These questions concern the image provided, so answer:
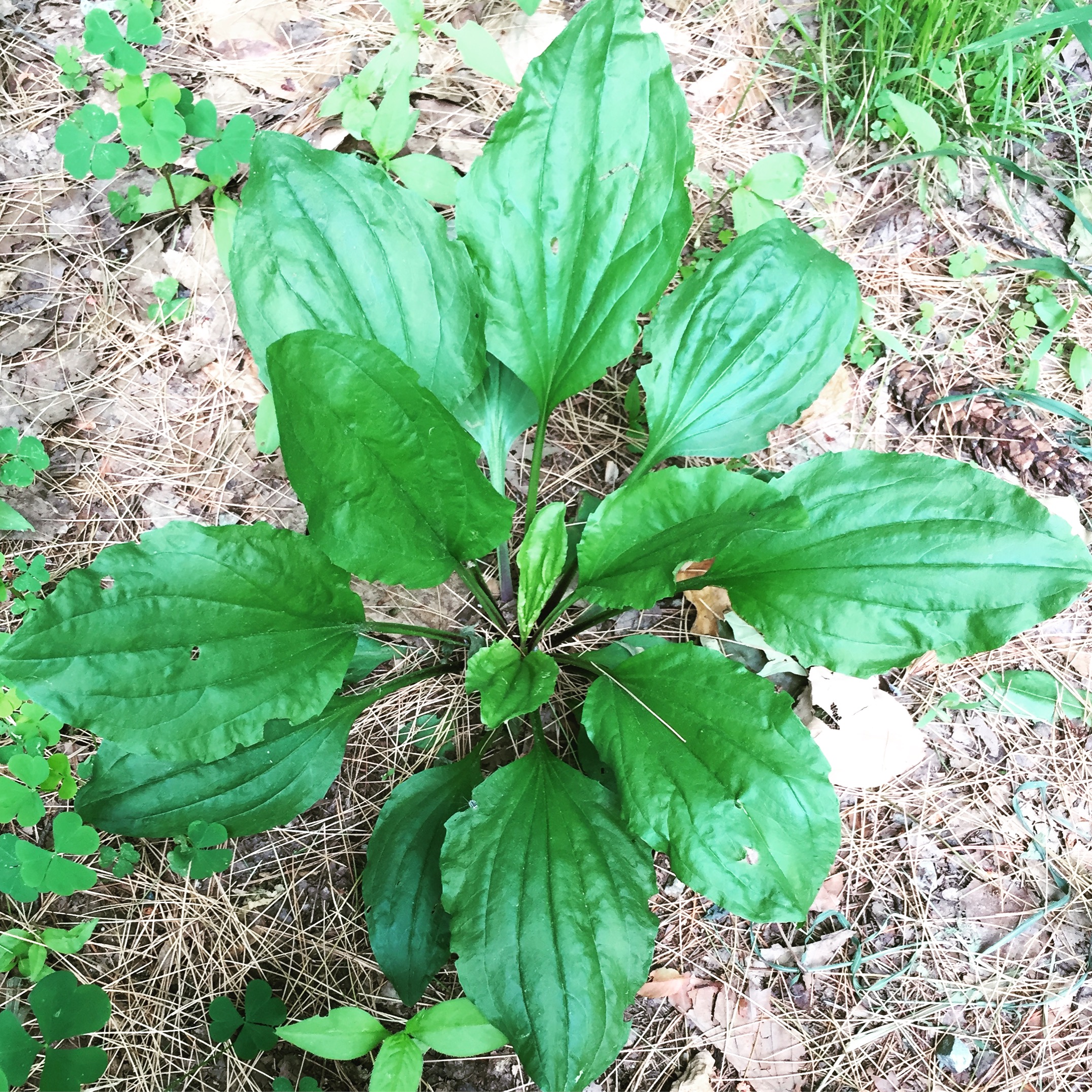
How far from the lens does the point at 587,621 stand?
1.72 meters

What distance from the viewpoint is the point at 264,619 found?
136 cm

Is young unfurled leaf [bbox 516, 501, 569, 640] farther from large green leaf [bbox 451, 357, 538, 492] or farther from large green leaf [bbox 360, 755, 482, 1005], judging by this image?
large green leaf [bbox 360, 755, 482, 1005]

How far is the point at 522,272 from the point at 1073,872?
1694 mm

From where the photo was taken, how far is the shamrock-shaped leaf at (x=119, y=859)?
155 centimetres

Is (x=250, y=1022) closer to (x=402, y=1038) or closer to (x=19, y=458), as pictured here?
(x=402, y=1038)

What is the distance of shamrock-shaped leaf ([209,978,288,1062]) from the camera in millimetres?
1482

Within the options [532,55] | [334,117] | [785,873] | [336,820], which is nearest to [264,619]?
[336,820]

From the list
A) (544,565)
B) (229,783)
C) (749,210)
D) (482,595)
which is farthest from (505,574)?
(749,210)

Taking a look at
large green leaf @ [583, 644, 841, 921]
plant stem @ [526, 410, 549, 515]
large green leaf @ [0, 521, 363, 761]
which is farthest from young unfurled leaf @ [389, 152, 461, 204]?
large green leaf @ [583, 644, 841, 921]

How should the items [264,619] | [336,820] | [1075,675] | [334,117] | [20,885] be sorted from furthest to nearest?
[334,117] → [1075,675] → [336,820] → [20,885] → [264,619]

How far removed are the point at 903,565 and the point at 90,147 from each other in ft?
6.26

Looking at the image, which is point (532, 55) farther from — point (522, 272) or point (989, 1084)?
point (989, 1084)

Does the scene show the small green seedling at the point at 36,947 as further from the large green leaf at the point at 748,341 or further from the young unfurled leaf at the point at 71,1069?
the large green leaf at the point at 748,341

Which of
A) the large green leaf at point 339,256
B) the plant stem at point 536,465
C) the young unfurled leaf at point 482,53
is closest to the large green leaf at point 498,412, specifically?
the plant stem at point 536,465
